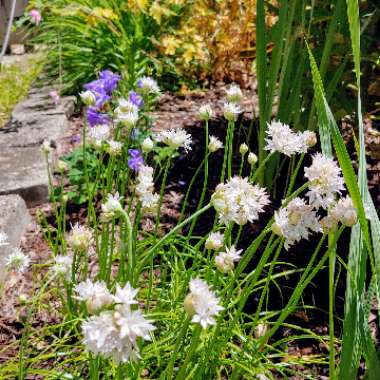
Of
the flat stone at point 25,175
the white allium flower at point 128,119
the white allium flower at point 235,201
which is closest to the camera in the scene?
the white allium flower at point 235,201

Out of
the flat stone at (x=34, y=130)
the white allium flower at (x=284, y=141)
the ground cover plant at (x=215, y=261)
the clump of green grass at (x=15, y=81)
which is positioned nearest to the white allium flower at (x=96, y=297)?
the ground cover plant at (x=215, y=261)

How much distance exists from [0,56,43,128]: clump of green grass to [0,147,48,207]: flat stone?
0.82m

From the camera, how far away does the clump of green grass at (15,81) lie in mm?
A: 3691

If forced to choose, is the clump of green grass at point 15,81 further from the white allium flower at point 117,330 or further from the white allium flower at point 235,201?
the white allium flower at point 117,330

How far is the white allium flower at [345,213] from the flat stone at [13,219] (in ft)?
4.47

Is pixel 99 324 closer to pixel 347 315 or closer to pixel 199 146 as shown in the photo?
pixel 347 315

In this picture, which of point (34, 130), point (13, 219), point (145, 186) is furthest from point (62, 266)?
point (34, 130)

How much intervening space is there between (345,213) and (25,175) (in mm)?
1803

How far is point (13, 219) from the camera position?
2146 mm

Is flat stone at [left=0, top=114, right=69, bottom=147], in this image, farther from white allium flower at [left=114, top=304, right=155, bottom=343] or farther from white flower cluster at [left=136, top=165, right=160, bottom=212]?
white allium flower at [left=114, top=304, right=155, bottom=343]

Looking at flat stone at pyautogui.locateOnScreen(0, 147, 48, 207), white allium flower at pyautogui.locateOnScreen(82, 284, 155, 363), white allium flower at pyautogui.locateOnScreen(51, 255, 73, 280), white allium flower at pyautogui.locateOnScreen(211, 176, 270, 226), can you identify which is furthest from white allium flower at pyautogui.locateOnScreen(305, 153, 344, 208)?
flat stone at pyautogui.locateOnScreen(0, 147, 48, 207)

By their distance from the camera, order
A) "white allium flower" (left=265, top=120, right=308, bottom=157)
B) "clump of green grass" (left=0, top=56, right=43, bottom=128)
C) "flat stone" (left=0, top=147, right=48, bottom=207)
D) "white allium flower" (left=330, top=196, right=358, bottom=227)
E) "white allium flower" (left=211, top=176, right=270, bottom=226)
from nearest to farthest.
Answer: "white allium flower" (left=330, top=196, right=358, bottom=227) → "white allium flower" (left=211, top=176, right=270, bottom=226) → "white allium flower" (left=265, top=120, right=308, bottom=157) → "flat stone" (left=0, top=147, right=48, bottom=207) → "clump of green grass" (left=0, top=56, right=43, bottom=128)

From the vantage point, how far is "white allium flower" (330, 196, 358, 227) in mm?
879

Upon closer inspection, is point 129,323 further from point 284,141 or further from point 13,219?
point 13,219
